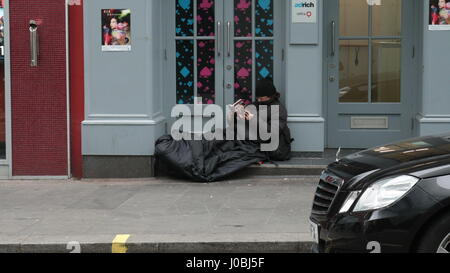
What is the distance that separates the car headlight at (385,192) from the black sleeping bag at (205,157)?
5016 millimetres

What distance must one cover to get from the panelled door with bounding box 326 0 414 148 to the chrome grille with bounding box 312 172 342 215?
5368mm

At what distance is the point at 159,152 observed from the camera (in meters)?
9.95

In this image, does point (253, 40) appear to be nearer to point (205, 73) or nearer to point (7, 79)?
point (205, 73)

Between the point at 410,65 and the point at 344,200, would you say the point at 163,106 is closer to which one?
the point at 410,65

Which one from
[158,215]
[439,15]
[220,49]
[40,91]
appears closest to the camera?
[158,215]

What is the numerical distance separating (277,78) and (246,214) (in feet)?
10.5

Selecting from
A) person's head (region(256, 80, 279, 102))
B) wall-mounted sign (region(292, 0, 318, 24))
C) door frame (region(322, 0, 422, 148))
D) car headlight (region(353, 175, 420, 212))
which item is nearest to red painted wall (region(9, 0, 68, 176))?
person's head (region(256, 80, 279, 102))

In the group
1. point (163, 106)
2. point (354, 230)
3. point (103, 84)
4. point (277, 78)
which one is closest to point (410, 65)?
point (277, 78)

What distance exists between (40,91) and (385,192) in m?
6.44

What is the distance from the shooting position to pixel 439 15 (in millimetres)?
9922

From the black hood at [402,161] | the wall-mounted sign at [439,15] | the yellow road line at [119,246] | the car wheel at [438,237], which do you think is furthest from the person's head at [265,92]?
the car wheel at [438,237]

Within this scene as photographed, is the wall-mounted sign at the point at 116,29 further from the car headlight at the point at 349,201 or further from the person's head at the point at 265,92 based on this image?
the car headlight at the point at 349,201

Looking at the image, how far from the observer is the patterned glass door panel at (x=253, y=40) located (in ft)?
34.6

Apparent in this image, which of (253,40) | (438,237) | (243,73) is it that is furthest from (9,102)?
(438,237)
